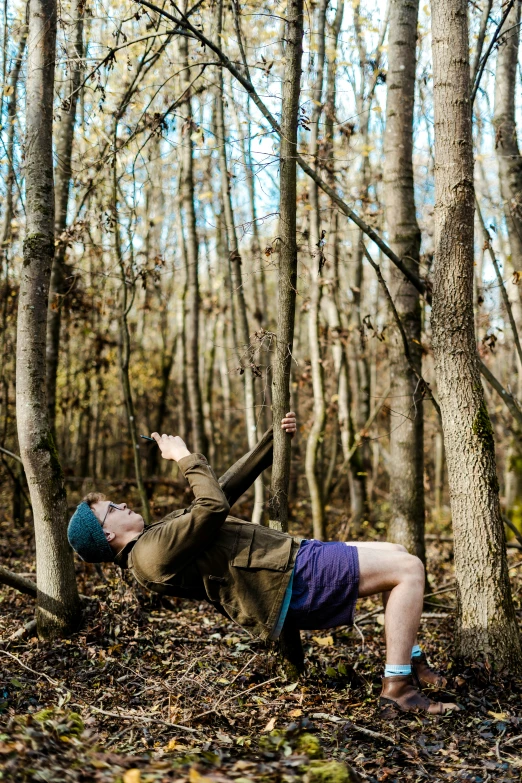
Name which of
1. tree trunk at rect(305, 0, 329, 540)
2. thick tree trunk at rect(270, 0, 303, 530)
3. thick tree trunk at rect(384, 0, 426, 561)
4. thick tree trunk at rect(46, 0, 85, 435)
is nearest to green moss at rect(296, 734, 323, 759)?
thick tree trunk at rect(270, 0, 303, 530)

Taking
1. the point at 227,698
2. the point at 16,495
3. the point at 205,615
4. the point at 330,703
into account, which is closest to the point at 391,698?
the point at 330,703

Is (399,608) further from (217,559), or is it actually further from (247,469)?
(247,469)

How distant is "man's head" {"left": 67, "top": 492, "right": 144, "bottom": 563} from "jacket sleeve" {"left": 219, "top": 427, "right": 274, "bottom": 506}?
63 cm

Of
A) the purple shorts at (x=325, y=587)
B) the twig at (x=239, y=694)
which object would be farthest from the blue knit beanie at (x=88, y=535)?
the purple shorts at (x=325, y=587)

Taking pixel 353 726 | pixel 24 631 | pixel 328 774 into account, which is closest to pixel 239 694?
pixel 353 726

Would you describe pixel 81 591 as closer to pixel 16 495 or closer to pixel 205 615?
pixel 205 615

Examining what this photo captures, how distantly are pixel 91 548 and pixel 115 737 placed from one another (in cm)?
101

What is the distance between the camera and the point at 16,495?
919cm

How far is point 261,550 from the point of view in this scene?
145 inches

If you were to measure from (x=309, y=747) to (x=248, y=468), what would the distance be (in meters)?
1.76

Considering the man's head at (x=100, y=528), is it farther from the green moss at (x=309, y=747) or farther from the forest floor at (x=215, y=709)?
the green moss at (x=309, y=747)

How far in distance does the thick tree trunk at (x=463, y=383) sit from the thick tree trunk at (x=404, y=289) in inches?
51.9

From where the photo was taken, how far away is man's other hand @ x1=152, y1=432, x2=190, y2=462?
12.4 feet

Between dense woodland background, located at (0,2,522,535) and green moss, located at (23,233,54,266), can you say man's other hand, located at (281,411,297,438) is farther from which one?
green moss, located at (23,233,54,266)
